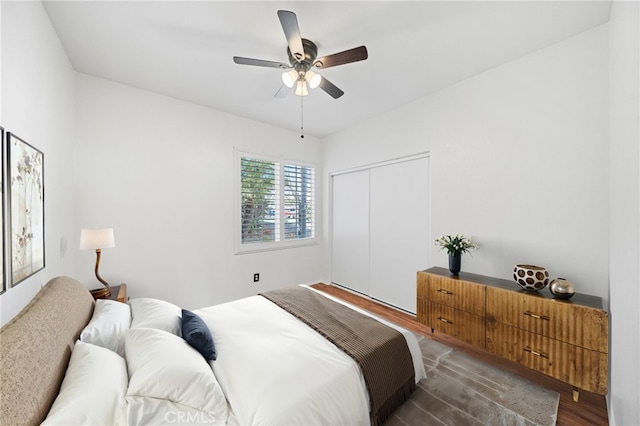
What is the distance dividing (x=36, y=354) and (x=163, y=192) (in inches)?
90.2

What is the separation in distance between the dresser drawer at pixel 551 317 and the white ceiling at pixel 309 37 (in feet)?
6.74

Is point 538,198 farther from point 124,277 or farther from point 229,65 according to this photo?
point 124,277

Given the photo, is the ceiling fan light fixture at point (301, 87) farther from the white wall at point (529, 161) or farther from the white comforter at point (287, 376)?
the white comforter at point (287, 376)

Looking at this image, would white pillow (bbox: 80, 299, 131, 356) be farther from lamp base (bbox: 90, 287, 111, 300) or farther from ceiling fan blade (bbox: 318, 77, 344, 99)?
ceiling fan blade (bbox: 318, 77, 344, 99)

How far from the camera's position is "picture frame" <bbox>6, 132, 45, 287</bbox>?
119cm

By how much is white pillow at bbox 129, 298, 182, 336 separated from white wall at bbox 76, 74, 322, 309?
3.89 feet

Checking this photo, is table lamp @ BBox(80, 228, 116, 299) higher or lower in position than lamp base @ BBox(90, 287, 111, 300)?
higher

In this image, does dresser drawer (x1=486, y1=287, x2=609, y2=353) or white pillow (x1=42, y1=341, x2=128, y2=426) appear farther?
dresser drawer (x1=486, y1=287, x2=609, y2=353)

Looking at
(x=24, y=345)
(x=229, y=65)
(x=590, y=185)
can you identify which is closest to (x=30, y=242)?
(x=24, y=345)

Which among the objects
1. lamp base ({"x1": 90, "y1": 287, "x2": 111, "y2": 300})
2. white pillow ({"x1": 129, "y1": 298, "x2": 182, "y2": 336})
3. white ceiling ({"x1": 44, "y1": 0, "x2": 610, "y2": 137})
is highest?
white ceiling ({"x1": 44, "y1": 0, "x2": 610, "y2": 137})

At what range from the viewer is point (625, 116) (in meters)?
1.25

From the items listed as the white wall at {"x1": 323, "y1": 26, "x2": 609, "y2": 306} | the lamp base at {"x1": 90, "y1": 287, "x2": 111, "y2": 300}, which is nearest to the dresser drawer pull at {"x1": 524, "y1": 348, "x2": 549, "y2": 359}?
the white wall at {"x1": 323, "y1": 26, "x2": 609, "y2": 306}

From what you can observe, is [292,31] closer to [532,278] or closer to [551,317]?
[532,278]

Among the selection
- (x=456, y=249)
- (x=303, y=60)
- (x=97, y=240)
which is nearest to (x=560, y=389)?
(x=456, y=249)
